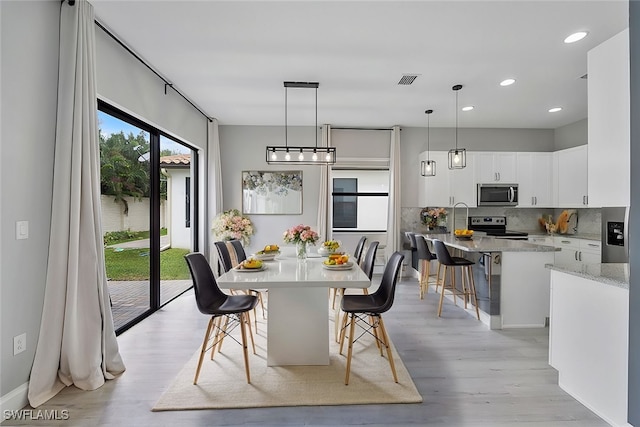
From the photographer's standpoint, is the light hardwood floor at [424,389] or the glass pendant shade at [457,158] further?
the glass pendant shade at [457,158]

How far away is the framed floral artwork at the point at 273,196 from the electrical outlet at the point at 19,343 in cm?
395

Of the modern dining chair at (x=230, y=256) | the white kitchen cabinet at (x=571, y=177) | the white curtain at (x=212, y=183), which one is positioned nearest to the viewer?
the modern dining chair at (x=230, y=256)

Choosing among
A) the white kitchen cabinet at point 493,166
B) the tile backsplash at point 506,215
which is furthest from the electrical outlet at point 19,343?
the white kitchen cabinet at point 493,166

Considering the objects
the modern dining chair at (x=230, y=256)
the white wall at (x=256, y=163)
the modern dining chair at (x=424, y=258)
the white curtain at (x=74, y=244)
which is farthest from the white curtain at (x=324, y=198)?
the white curtain at (x=74, y=244)

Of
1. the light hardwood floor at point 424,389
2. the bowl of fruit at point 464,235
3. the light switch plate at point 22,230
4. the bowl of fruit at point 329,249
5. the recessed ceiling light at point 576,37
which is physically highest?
the recessed ceiling light at point 576,37

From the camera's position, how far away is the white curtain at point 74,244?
7.09 ft

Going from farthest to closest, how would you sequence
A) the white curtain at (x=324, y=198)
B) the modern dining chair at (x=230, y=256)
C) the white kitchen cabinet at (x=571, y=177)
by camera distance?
1. the white curtain at (x=324, y=198)
2. the white kitchen cabinet at (x=571, y=177)
3. the modern dining chair at (x=230, y=256)

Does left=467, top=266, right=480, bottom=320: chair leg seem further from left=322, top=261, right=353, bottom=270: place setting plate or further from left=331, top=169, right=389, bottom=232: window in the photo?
left=331, top=169, right=389, bottom=232: window

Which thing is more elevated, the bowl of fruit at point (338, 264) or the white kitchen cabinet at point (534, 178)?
the white kitchen cabinet at point (534, 178)

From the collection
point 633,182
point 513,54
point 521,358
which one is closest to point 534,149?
point 513,54

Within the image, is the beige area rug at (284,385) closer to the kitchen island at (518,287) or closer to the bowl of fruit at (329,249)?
the bowl of fruit at (329,249)

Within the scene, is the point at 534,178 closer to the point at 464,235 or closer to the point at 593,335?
the point at 464,235

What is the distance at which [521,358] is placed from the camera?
9.03ft

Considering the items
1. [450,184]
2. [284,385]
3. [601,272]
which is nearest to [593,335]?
[601,272]
